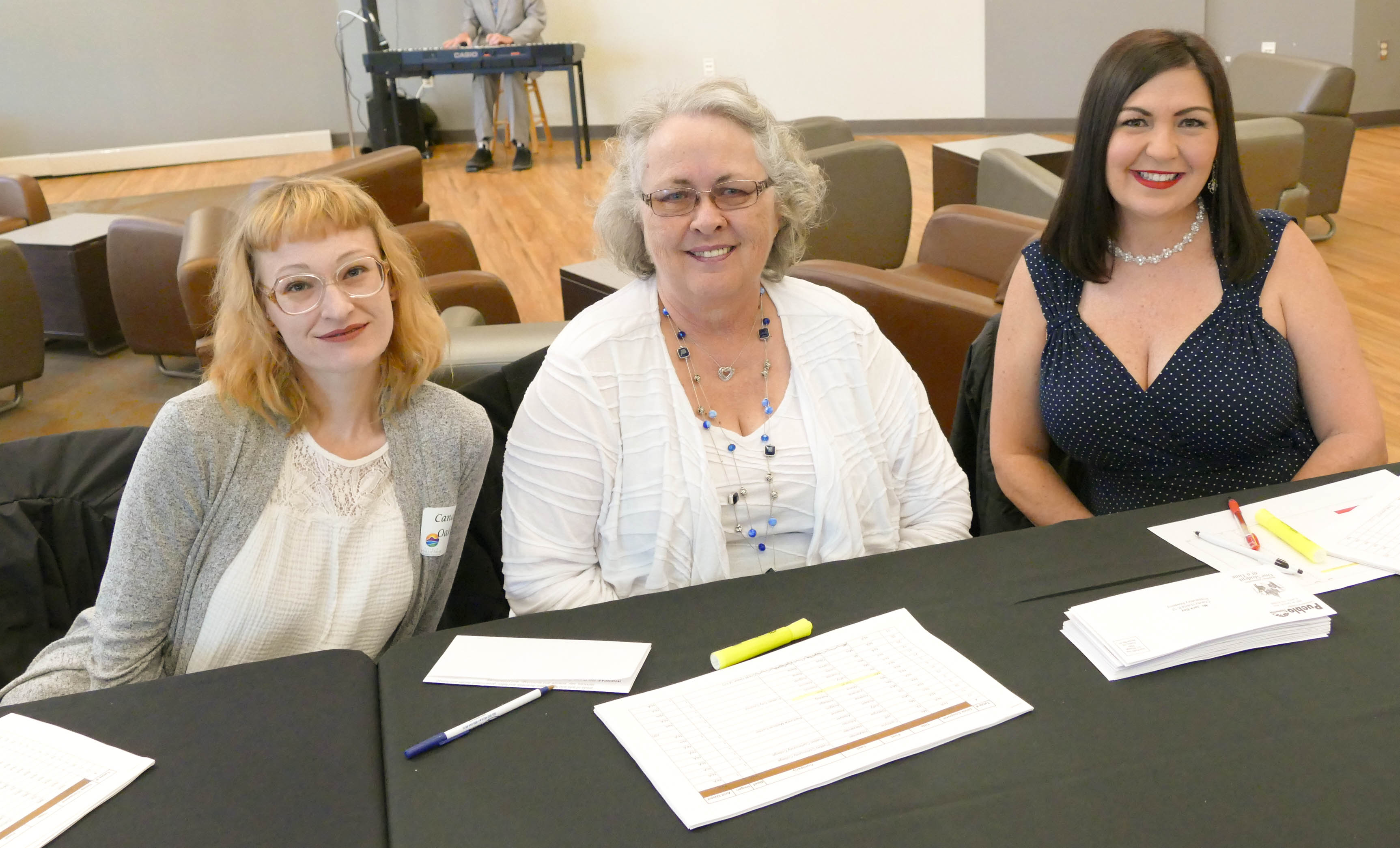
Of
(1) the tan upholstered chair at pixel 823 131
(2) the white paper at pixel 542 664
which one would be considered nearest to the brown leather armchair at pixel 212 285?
(2) the white paper at pixel 542 664

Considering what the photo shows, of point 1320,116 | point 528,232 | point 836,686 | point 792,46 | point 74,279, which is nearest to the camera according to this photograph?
point 836,686

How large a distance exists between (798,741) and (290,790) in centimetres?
52

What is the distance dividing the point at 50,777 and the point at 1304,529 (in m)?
1.54

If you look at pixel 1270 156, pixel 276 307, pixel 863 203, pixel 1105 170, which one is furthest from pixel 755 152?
pixel 1270 156

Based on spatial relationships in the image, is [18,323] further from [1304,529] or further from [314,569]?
[1304,529]

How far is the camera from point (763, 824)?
1063mm

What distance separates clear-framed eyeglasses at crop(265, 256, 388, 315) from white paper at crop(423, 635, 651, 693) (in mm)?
571

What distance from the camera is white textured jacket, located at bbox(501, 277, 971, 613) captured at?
5.61ft

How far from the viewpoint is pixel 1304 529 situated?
152cm

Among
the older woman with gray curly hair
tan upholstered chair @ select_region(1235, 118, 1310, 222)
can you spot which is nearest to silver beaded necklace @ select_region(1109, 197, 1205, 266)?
the older woman with gray curly hair

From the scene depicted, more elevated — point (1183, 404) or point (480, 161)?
point (480, 161)

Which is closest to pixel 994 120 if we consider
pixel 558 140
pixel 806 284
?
pixel 558 140

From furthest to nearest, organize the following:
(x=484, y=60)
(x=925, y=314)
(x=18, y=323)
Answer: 1. (x=484, y=60)
2. (x=18, y=323)
3. (x=925, y=314)

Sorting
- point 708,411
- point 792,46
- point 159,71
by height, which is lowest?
point 708,411
